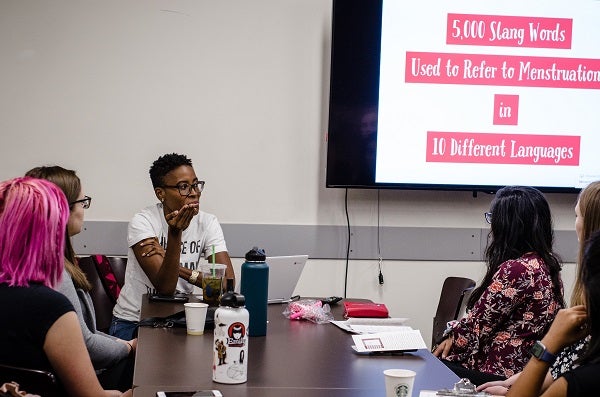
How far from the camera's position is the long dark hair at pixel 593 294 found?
1707 millimetres

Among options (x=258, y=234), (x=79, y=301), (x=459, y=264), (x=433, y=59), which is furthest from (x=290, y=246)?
(x=79, y=301)

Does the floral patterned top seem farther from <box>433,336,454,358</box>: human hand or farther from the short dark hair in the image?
the short dark hair

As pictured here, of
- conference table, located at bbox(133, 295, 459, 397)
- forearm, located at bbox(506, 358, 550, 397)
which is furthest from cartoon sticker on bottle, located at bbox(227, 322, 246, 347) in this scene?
forearm, located at bbox(506, 358, 550, 397)

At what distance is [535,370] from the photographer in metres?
1.91

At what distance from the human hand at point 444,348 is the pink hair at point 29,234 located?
166 cm

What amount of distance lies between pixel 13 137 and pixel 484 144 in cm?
256

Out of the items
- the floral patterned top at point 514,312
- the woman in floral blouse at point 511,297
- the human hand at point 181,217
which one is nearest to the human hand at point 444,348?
the woman in floral blouse at point 511,297

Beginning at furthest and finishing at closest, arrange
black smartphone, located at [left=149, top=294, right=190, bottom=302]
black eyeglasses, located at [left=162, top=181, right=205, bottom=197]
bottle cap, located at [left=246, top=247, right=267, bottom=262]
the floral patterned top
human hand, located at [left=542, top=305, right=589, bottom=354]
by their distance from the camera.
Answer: black eyeglasses, located at [left=162, top=181, right=205, bottom=197] < black smartphone, located at [left=149, top=294, right=190, bottom=302] < the floral patterned top < bottle cap, located at [left=246, top=247, right=267, bottom=262] < human hand, located at [left=542, top=305, right=589, bottom=354]

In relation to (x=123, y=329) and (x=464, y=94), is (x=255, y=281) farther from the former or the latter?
(x=464, y=94)

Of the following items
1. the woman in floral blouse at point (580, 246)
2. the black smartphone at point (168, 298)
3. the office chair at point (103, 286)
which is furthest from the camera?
the office chair at point (103, 286)

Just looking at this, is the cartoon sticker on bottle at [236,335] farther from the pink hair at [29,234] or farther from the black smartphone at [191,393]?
the pink hair at [29,234]

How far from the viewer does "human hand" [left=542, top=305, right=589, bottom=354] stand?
1.88 meters

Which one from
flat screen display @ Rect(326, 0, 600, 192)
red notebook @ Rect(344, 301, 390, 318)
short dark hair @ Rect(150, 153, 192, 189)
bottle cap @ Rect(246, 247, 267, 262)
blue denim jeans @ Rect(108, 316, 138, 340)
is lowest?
blue denim jeans @ Rect(108, 316, 138, 340)

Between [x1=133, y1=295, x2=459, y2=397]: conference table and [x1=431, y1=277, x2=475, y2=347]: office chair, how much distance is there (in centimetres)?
123
